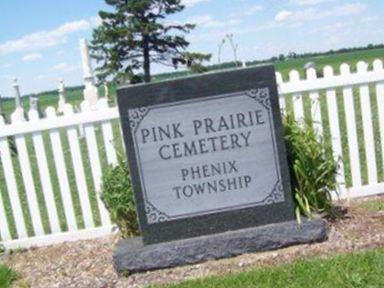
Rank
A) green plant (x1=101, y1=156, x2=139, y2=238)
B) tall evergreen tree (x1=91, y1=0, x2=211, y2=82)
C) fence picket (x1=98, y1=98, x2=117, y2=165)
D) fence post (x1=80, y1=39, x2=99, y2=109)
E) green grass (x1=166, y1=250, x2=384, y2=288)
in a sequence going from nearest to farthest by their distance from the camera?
green grass (x1=166, y1=250, x2=384, y2=288) < green plant (x1=101, y1=156, x2=139, y2=238) < fence picket (x1=98, y1=98, x2=117, y2=165) < fence post (x1=80, y1=39, x2=99, y2=109) < tall evergreen tree (x1=91, y1=0, x2=211, y2=82)

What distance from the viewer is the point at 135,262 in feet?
15.8

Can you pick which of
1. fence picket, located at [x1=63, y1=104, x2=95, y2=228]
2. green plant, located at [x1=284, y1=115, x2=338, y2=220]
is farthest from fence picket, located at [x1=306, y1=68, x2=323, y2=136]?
fence picket, located at [x1=63, y1=104, x2=95, y2=228]

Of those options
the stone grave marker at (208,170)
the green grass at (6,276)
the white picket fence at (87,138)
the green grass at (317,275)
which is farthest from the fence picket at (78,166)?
the green grass at (317,275)

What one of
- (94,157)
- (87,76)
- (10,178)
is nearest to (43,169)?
(10,178)

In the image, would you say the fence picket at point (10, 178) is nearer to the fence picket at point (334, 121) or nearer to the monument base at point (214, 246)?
the monument base at point (214, 246)

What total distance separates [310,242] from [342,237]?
0.96 feet

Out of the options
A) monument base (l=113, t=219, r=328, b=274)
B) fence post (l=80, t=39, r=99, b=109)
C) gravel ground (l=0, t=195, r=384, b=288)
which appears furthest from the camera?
fence post (l=80, t=39, r=99, b=109)

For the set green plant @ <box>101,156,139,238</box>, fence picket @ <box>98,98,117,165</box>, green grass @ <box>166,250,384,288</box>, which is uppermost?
fence picket @ <box>98,98,117,165</box>

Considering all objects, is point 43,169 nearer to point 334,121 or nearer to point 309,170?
point 309,170

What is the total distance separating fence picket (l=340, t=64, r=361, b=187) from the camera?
19.8ft

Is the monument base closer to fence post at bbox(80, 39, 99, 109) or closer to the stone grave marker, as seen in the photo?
the stone grave marker

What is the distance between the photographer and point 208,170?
4.94 metres

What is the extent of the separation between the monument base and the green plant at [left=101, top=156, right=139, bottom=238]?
0.45 metres

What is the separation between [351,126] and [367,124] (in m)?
0.20
